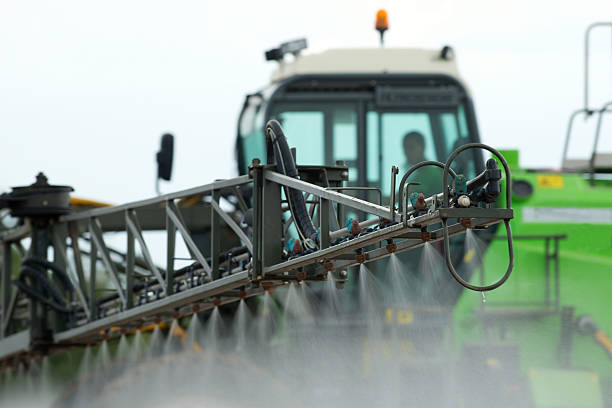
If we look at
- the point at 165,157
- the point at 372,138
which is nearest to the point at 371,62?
→ the point at 372,138

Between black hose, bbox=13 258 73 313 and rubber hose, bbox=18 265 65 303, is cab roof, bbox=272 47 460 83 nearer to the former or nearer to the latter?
black hose, bbox=13 258 73 313

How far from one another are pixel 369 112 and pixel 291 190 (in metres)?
2.61

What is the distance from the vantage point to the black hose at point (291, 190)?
6.23 m

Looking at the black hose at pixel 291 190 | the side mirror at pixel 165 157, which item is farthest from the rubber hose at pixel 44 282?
the black hose at pixel 291 190

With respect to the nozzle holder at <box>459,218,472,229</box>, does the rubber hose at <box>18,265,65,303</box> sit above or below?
below

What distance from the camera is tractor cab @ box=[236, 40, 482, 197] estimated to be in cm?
855

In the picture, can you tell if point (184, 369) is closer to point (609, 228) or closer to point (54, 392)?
point (54, 392)

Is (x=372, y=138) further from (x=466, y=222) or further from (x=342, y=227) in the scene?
(x=466, y=222)

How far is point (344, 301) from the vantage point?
26.5 ft

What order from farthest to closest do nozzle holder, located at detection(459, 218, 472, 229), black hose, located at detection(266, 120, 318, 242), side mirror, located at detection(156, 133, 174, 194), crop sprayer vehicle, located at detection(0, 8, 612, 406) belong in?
side mirror, located at detection(156, 133, 174, 194)
crop sprayer vehicle, located at detection(0, 8, 612, 406)
black hose, located at detection(266, 120, 318, 242)
nozzle holder, located at detection(459, 218, 472, 229)

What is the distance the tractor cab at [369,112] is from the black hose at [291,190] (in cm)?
204

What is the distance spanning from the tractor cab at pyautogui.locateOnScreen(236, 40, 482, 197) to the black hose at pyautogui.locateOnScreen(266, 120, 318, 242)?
6.69 feet

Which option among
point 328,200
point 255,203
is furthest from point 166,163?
point 328,200

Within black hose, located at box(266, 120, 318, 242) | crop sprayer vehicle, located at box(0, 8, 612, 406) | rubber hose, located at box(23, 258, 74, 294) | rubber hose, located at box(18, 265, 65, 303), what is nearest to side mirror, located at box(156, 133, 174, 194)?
crop sprayer vehicle, located at box(0, 8, 612, 406)
